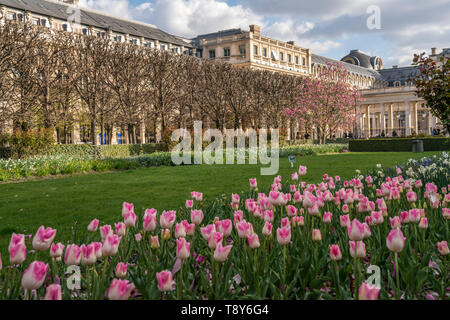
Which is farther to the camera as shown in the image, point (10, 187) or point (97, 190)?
point (10, 187)

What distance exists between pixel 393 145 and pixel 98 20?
3515 centimetres

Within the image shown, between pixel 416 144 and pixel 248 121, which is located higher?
pixel 248 121

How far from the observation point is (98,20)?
4816cm

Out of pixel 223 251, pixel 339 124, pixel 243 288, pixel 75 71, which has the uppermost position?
pixel 75 71

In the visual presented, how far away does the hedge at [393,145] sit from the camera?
100ft

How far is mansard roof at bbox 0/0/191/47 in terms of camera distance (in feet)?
131

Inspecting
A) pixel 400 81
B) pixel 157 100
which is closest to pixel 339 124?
pixel 157 100

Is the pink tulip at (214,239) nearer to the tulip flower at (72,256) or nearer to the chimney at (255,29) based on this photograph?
the tulip flower at (72,256)

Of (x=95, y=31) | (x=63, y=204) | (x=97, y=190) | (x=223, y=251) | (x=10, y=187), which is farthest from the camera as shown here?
(x=95, y=31)

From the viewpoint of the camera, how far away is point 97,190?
10695 mm

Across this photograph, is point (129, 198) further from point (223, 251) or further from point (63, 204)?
point (223, 251)

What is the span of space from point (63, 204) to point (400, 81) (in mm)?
100865

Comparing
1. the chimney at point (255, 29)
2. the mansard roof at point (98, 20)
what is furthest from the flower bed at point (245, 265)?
the chimney at point (255, 29)

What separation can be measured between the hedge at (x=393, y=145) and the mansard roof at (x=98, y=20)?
30.7m
